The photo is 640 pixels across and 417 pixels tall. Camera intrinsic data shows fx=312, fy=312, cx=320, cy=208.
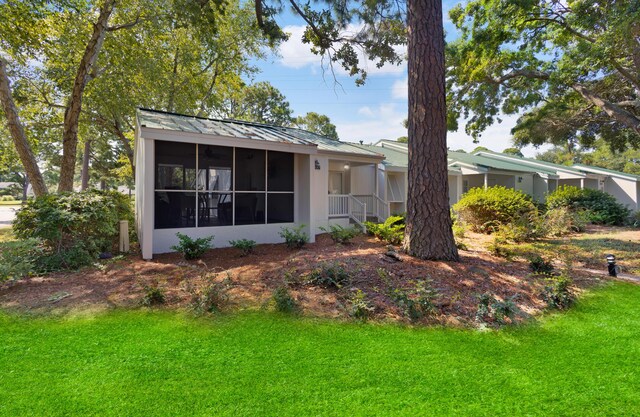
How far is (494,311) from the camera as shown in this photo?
3865mm

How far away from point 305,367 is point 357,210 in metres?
9.47

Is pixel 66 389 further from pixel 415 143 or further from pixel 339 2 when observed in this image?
pixel 339 2

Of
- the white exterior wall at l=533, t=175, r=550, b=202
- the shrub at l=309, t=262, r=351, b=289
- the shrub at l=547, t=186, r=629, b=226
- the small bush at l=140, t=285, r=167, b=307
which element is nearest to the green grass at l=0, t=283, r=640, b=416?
the small bush at l=140, t=285, r=167, b=307

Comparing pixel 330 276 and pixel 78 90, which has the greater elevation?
pixel 78 90

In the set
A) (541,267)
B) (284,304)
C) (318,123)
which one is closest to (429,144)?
(541,267)

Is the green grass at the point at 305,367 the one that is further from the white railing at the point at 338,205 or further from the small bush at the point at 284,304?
the white railing at the point at 338,205

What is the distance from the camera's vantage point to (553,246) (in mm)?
8508

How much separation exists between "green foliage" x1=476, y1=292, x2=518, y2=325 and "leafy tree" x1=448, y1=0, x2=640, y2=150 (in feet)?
26.9

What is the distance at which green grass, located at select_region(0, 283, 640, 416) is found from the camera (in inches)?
93.1

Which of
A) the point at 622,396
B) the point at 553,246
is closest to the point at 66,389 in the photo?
the point at 622,396

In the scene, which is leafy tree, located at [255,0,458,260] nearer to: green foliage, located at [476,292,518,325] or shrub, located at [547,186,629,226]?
green foliage, located at [476,292,518,325]

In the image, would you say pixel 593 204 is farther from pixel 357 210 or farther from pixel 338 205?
pixel 338 205

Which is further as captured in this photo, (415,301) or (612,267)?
(612,267)

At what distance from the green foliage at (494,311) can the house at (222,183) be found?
6.04 meters
